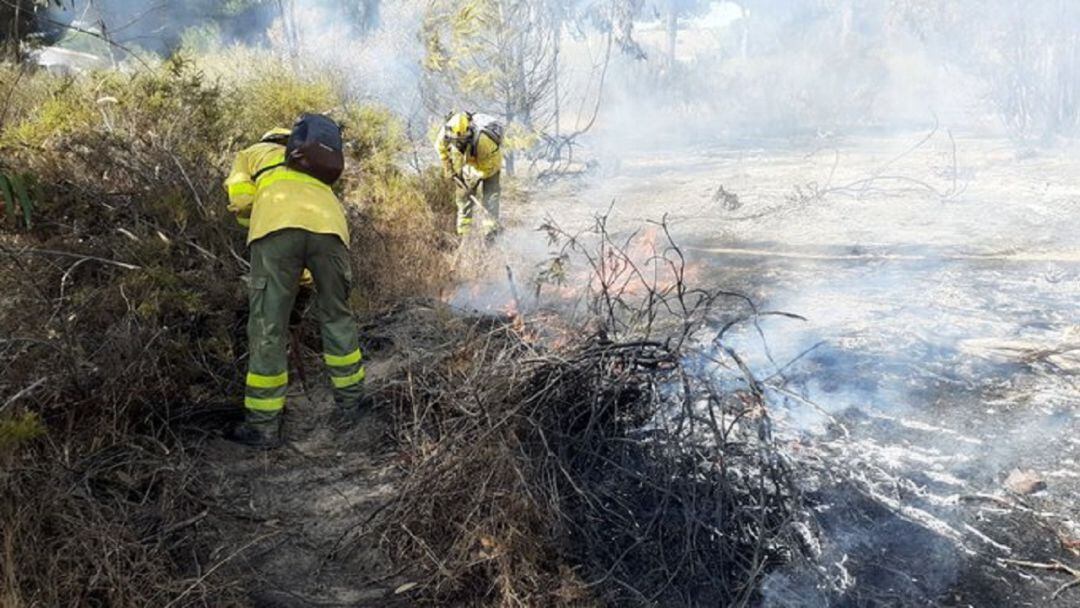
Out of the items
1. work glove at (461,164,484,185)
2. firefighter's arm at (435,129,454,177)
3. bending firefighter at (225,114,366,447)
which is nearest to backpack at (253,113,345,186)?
bending firefighter at (225,114,366,447)

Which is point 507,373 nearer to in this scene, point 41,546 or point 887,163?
point 41,546

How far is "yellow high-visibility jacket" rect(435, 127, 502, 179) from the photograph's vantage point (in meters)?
6.94

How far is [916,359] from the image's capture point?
4.48m

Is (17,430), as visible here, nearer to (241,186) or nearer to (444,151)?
(241,186)

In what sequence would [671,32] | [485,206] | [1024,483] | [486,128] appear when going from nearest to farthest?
[1024,483] < [486,128] < [485,206] < [671,32]

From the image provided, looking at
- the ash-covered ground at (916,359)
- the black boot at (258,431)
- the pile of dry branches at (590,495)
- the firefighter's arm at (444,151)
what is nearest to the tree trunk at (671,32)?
the ash-covered ground at (916,359)

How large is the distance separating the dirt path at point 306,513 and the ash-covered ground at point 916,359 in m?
1.62

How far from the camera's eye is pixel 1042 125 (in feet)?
→ 45.5

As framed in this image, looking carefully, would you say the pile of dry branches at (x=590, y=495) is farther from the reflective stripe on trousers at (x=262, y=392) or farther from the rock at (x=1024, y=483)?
the rock at (x=1024, y=483)

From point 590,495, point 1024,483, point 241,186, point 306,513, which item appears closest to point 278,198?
point 241,186

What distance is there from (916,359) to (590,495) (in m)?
2.85

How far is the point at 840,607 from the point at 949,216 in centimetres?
711

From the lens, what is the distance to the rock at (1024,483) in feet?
10.3

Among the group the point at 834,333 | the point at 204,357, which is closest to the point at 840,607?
the point at 834,333
